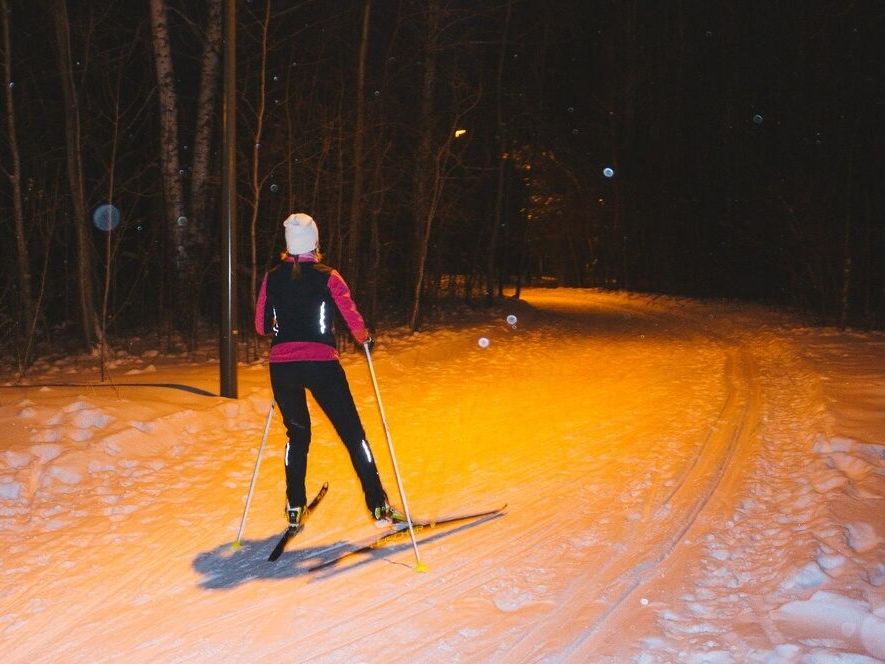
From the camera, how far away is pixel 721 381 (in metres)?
11.7

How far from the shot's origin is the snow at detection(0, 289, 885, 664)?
3855 mm

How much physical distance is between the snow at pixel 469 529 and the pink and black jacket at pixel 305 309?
1.38 m

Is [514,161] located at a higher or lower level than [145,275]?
higher

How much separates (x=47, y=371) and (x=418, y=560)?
1055 cm

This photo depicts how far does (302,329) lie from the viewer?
512 cm

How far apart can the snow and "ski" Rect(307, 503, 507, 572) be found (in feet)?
0.19

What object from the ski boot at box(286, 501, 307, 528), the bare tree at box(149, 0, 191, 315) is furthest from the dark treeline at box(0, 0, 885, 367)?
the ski boot at box(286, 501, 307, 528)

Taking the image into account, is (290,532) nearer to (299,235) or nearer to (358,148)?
(299,235)

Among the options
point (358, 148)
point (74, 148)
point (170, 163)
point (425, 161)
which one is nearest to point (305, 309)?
point (358, 148)

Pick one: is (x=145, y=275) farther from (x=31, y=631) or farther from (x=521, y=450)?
(x=31, y=631)

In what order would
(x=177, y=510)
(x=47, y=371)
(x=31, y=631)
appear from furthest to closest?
(x=47, y=371)
(x=177, y=510)
(x=31, y=631)

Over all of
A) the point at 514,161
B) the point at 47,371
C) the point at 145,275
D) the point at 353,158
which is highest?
the point at 514,161

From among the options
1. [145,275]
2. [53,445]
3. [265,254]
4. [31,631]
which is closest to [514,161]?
[265,254]

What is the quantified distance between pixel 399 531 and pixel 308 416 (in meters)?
1.05
